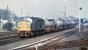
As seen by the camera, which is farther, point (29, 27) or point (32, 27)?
point (29, 27)

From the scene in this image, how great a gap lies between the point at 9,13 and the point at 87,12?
2257cm

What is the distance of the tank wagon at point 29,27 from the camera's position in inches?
876

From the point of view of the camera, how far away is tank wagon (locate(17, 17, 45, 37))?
73.0ft

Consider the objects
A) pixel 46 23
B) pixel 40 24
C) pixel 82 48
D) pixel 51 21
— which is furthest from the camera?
pixel 51 21

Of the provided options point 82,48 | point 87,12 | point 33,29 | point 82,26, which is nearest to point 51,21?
point 33,29

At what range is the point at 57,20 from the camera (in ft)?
103

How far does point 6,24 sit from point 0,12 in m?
1.53

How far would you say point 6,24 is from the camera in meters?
28.5

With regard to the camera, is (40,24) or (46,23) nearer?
(40,24)

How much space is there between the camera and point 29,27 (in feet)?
76.9

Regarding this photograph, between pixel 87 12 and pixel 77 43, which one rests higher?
pixel 87 12

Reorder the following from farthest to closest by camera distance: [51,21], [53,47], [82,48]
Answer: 1. [51,21]
2. [82,48]
3. [53,47]

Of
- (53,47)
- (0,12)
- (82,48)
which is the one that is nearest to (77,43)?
(82,48)

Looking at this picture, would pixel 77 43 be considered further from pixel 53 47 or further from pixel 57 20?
pixel 57 20
